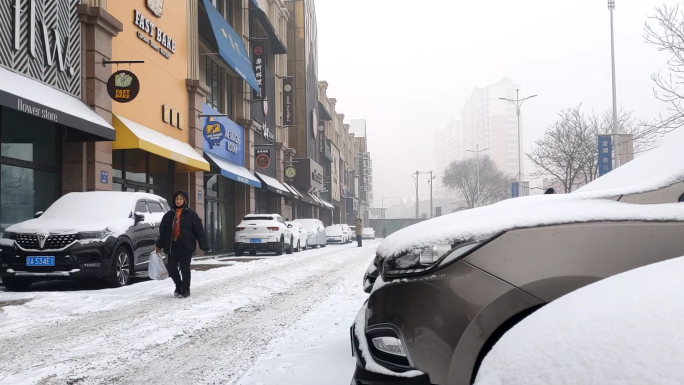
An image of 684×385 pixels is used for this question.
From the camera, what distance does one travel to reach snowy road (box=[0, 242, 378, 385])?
413cm

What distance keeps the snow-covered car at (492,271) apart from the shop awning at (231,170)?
65.6 feet

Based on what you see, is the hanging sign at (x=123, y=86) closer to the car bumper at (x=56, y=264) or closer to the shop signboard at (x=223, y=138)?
the car bumper at (x=56, y=264)

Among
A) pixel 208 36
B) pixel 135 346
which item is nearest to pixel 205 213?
pixel 208 36

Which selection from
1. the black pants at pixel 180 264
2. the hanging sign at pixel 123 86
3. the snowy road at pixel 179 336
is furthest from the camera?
the hanging sign at pixel 123 86

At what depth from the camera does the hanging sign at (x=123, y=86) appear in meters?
14.1

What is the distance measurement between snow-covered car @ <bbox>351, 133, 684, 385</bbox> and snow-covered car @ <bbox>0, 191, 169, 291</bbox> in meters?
7.95

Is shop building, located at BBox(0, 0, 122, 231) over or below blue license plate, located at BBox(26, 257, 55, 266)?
over

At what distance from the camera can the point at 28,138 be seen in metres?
12.5

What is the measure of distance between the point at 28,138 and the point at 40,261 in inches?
185

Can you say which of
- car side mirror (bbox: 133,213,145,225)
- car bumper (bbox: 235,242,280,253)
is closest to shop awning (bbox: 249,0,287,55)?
car bumper (bbox: 235,242,280,253)

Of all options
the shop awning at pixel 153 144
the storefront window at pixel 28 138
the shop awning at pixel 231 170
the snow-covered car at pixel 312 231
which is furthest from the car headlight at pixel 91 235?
the snow-covered car at pixel 312 231

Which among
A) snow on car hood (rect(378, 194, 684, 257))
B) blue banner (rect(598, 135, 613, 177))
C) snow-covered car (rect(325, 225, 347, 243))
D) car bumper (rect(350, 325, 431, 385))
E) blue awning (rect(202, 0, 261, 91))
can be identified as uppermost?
blue awning (rect(202, 0, 261, 91))

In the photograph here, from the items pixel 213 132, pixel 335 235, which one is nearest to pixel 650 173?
pixel 213 132

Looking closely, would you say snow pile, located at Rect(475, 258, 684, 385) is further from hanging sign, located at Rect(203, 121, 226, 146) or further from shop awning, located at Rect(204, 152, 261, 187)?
hanging sign, located at Rect(203, 121, 226, 146)
